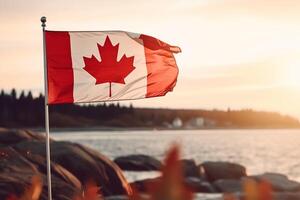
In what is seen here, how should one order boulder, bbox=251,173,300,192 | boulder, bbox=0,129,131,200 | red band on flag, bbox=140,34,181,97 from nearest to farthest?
red band on flag, bbox=140,34,181,97 < boulder, bbox=0,129,131,200 < boulder, bbox=251,173,300,192

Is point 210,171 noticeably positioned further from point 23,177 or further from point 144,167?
point 23,177

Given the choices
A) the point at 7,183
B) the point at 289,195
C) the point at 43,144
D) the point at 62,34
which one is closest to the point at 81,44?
the point at 62,34

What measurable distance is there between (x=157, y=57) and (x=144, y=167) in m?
46.2

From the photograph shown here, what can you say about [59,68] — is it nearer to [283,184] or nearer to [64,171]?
[64,171]

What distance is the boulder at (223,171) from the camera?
170 ft

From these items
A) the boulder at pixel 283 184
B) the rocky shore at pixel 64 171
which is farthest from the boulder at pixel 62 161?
the boulder at pixel 283 184

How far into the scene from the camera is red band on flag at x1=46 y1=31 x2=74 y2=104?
12836mm

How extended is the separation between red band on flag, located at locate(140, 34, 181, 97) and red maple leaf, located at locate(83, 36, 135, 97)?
0.61m

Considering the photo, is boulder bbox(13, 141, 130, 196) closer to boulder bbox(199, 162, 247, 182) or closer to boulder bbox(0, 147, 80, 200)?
boulder bbox(0, 147, 80, 200)

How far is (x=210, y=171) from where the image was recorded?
173ft

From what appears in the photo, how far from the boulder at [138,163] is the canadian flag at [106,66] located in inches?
1768

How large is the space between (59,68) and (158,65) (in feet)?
6.38

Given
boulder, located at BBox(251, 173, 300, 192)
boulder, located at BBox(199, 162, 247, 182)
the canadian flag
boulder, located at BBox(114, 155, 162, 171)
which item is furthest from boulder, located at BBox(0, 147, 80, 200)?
boulder, located at BBox(114, 155, 162, 171)

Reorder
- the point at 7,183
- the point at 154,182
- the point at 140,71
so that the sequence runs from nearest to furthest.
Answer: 1. the point at 154,182
2. the point at 140,71
3. the point at 7,183
